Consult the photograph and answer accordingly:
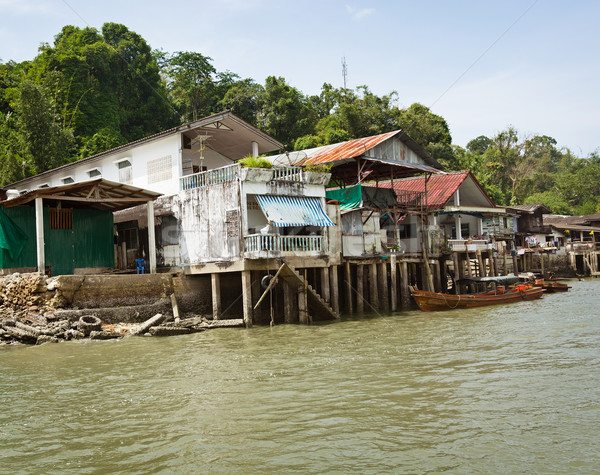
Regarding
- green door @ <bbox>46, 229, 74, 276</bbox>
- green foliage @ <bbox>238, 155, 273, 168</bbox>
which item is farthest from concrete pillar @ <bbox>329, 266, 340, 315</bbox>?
green door @ <bbox>46, 229, 74, 276</bbox>

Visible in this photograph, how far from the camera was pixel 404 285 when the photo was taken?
2450cm

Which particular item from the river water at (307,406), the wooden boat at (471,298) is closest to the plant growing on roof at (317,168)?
the wooden boat at (471,298)

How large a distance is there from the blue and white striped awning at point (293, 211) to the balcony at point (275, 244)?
52 cm

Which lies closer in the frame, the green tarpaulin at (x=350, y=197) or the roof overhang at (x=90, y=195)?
the roof overhang at (x=90, y=195)

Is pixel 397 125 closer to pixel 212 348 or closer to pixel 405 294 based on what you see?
pixel 405 294

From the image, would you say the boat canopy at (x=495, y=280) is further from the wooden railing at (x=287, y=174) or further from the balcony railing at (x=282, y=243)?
the wooden railing at (x=287, y=174)

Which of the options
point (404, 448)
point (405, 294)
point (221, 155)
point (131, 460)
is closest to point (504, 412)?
point (404, 448)

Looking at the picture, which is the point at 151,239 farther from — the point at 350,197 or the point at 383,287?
the point at 383,287

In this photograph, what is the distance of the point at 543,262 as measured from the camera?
4534 cm

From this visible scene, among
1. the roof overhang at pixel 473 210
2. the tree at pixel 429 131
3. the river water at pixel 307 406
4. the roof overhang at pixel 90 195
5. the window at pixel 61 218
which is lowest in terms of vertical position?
the river water at pixel 307 406

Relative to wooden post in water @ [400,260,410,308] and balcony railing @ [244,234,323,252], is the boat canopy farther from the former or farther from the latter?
balcony railing @ [244,234,323,252]

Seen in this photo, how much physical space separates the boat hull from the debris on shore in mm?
8332

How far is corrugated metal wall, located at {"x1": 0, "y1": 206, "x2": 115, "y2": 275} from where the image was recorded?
19547 mm

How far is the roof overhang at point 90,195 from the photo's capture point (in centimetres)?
1831
